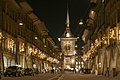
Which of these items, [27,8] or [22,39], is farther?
[27,8]

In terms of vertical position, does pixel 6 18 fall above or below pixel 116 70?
above

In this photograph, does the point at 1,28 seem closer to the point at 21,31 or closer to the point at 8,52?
the point at 8,52

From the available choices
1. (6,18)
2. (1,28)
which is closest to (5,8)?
(6,18)

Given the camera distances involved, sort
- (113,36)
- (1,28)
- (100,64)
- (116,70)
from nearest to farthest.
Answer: (113,36), (116,70), (1,28), (100,64)

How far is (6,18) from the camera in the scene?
78938 millimetres

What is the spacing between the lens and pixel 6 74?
205 ft

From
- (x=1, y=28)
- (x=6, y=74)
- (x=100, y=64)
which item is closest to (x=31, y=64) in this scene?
(x=100, y=64)

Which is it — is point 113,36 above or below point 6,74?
above

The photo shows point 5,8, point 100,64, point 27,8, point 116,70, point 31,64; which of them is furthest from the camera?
point 31,64

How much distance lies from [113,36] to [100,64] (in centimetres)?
3291

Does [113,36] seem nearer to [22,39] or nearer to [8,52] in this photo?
[8,52]

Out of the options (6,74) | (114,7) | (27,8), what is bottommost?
(6,74)

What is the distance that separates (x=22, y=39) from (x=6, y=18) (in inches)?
754

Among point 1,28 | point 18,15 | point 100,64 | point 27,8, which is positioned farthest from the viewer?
point 27,8
